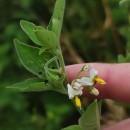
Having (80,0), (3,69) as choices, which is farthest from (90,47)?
(3,69)

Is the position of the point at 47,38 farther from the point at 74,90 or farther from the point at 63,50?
the point at 63,50

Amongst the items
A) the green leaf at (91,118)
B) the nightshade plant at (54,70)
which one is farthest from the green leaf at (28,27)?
the green leaf at (91,118)

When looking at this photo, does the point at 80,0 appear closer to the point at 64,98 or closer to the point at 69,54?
the point at 69,54

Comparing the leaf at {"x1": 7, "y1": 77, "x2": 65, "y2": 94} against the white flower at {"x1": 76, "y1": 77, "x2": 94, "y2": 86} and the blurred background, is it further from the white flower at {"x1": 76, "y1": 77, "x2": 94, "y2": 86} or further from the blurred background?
the blurred background

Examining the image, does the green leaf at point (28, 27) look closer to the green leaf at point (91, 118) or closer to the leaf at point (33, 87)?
the leaf at point (33, 87)

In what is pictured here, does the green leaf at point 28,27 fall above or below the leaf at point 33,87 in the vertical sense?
above

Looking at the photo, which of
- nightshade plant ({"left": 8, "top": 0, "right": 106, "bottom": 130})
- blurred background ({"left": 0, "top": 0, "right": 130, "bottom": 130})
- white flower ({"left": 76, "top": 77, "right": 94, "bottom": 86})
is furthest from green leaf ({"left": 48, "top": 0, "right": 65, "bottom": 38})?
blurred background ({"left": 0, "top": 0, "right": 130, "bottom": 130})

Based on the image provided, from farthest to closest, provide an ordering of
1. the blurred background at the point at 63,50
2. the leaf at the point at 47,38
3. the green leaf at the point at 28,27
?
1. the blurred background at the point at 63,50
2. the green leaf at the point at 28,27
3. the leaf at the point at 47,38
